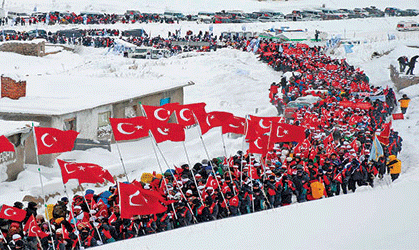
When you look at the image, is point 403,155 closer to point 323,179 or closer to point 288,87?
point 323,179

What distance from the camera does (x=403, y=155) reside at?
20.3 meters

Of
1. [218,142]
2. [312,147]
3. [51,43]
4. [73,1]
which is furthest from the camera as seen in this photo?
[73,1]

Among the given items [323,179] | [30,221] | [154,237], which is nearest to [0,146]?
[30,221]

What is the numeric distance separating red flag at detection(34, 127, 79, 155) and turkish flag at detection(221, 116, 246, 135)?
145 inches

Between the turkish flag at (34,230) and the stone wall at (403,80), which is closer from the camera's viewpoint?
the turkish flag at (34,230)

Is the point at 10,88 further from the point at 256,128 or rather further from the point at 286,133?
the point at 286,133

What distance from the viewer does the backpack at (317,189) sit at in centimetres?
1431

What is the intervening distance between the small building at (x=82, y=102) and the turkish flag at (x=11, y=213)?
6.59m

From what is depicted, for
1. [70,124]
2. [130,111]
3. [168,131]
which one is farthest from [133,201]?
[130,111]

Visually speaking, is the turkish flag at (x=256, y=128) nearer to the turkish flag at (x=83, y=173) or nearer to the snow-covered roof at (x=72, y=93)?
the turkish flag at (x=83, y=173)

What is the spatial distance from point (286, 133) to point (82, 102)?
8.25 meters

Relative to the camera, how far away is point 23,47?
41500mm

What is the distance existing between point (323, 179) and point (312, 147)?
86.3 inches

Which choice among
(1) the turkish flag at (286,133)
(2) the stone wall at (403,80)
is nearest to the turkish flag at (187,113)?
(1) the turkish flag at (286,133)
